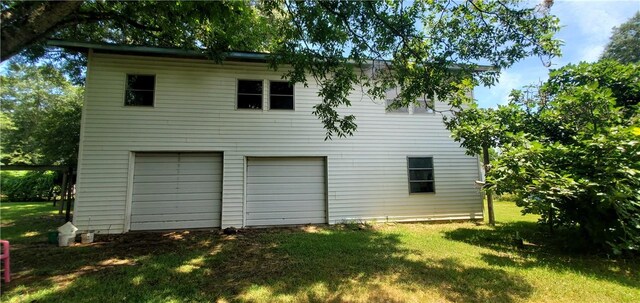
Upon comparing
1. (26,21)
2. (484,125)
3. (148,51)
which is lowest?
(484,125)

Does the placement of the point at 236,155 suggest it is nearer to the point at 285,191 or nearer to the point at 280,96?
the point at 285,191

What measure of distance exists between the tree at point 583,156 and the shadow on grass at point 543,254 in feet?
1.06

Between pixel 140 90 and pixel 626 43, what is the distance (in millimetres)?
37298

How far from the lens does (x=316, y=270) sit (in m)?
4.68

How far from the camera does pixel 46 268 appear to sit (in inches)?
196

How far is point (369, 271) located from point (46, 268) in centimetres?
549

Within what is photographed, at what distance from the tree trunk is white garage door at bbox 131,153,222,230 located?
5077 millimetres

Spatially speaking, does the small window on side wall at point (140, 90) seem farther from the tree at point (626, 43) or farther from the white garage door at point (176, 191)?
the tree at point (626, 43)

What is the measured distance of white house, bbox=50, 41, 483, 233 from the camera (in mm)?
7793

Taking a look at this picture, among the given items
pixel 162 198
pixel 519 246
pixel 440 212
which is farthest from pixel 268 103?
pixel 519 246

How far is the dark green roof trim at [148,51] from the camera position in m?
7.45

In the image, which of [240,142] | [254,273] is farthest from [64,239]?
[254,273]

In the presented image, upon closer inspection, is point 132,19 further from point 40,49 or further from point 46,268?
point 46,268

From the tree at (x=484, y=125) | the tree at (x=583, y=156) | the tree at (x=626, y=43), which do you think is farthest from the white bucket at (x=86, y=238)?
the tree at (x=626, y=43)
